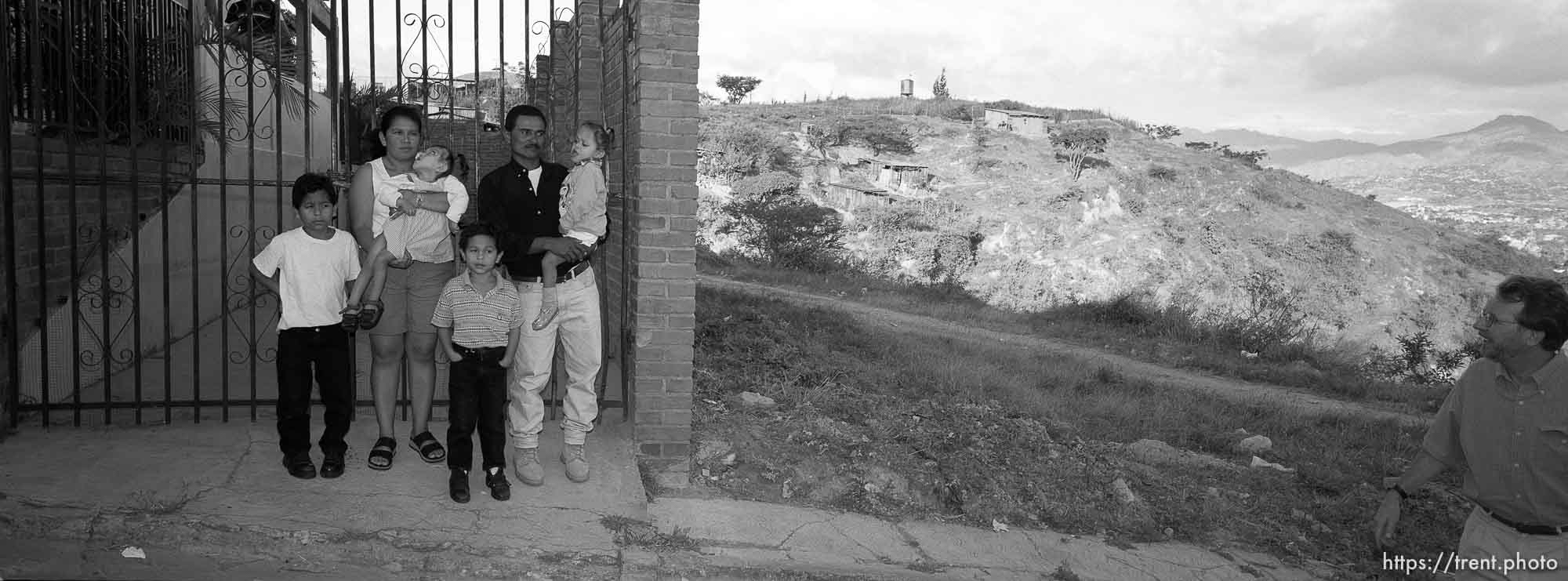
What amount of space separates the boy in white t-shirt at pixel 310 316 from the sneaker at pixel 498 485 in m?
0.66

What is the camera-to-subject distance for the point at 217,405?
4.88 m

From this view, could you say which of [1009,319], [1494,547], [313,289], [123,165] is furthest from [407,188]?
[1009,319]

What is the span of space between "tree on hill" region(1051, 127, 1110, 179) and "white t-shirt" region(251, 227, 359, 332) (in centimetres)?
3038

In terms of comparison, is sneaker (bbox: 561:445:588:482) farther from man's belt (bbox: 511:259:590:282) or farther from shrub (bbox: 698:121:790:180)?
shrub (bbox: 698:121:790:180)

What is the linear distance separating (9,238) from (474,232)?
2313 millimetres

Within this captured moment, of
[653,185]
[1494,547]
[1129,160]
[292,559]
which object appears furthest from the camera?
[1129,160]

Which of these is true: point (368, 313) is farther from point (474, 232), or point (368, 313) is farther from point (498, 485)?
point (498, 485)

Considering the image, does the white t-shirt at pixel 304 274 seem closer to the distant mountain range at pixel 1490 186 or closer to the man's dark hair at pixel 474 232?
the man's dark hair at pixel 474 232

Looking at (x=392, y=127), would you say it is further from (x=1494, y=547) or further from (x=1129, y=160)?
(x=1129, y=160)

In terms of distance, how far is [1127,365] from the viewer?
1132cm

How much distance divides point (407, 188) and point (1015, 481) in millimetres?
3541

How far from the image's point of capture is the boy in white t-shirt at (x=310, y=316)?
13.5 ft

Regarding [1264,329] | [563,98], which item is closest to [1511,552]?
[563,98]

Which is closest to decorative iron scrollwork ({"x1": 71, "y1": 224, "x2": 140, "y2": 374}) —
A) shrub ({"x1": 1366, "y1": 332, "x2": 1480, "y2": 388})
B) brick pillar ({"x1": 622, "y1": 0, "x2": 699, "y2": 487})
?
brick pillar ({"x1": 622, "y1": 0, "x2": 699, "y2": 487})
